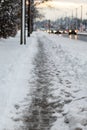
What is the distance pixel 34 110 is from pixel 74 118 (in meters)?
1.28

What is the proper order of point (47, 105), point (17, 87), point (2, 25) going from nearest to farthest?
point (47, 105) → point (17, 87) → point (2, 25)

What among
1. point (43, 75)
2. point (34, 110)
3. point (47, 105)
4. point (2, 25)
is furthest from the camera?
point (2, 25)

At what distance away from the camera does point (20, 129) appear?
729cm

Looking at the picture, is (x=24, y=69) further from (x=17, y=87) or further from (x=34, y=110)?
(x=34, y=110)

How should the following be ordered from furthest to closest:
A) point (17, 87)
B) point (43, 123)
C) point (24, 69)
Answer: point (24, 69) → point (17, 87) → point (43, 123)

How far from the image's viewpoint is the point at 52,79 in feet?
45.8

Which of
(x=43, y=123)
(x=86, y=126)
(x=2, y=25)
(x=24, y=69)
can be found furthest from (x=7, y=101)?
(x=2, y=25)

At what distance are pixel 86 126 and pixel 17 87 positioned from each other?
4.67m

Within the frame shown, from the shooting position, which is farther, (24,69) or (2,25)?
(2,25)

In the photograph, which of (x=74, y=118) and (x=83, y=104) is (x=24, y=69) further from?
(x=74, y=118)

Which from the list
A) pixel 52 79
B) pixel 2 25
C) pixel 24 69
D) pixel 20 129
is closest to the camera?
pixel 20 129

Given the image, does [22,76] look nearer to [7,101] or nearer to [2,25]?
[7,101]

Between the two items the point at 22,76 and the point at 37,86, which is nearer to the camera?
the point at 37,86

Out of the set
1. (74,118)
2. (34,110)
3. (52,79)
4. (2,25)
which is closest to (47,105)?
(34,110)
